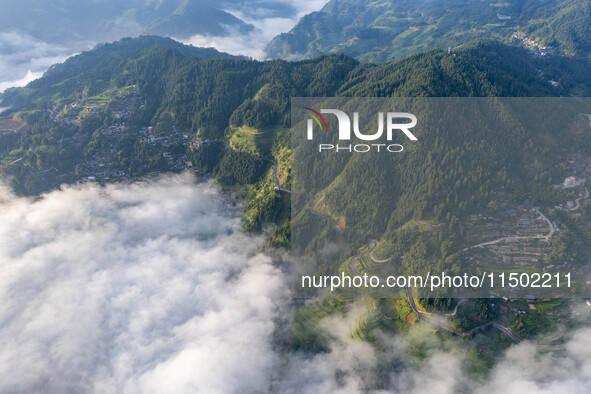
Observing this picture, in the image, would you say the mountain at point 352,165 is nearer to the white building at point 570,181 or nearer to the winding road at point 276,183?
the winding road at point 276,183

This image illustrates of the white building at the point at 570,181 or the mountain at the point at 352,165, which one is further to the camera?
the white building at the point at 570,181

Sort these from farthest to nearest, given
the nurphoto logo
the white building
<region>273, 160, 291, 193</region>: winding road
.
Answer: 1. <region>273, 160, 291, 193</region>: winding road
2. the nurphoto logo
3. the white building

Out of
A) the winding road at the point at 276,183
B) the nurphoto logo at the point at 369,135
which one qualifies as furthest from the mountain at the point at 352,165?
the nurphoto logo at the point at 369,135

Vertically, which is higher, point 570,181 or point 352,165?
point 352,165

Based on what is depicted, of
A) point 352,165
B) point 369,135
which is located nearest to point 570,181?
point 369,135

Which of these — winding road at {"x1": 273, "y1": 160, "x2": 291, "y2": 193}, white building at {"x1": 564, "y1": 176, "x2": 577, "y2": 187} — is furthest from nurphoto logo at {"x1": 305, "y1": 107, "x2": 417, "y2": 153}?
white building at {"x1": 564, "y1": 176, "x2": 577, "y2": 187}

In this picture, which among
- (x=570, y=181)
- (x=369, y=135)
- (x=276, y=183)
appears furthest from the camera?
(x=276, y=183)

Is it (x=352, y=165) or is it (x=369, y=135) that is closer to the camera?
(x=369, y=135)

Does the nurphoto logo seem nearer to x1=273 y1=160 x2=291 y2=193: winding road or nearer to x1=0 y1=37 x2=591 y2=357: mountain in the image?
x1=0 y1=37 x2=591 y2=357: mountain

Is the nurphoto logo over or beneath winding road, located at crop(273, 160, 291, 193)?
over

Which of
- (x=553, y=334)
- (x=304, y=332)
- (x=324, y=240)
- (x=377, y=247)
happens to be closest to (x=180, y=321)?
(x=304, y=332)

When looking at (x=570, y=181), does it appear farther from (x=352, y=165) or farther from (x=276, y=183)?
(x=276, y=183)
